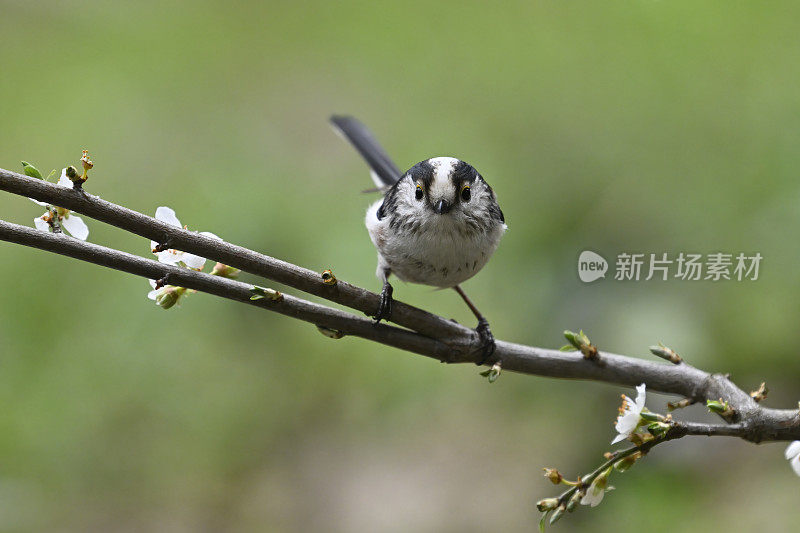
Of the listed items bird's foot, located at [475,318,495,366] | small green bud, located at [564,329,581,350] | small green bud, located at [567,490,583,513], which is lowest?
small green bud, located at [567,490,583,513]

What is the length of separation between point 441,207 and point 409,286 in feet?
4.42

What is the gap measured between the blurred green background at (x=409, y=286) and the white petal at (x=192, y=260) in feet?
3.77

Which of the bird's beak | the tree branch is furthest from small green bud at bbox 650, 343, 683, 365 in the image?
the bird's beak

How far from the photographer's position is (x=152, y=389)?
2.52m

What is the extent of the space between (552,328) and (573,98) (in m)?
1.22

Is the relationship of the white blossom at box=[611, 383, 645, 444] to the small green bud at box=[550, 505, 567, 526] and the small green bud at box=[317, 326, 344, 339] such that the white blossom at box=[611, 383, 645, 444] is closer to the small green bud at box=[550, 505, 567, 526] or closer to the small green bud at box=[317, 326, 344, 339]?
the small green bud at box=[550, 505, 567, 526]

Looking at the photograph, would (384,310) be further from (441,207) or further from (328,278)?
(441,207)

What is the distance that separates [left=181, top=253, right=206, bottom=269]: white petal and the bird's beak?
482 millimetres

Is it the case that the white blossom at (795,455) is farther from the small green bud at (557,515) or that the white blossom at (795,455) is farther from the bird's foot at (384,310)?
the bird's foot at (384,310)

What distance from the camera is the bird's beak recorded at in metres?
1.50

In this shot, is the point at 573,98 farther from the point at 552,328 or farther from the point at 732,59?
the point at 552,328

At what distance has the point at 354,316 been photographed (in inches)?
50.1

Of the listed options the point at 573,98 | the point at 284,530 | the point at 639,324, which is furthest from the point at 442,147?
the point at 284,530

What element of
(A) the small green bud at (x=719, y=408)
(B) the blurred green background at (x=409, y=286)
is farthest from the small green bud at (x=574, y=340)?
(B) the blurred green background at (x=409, y=286)
